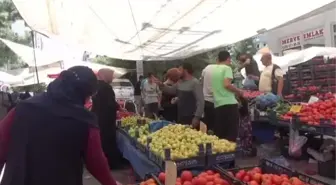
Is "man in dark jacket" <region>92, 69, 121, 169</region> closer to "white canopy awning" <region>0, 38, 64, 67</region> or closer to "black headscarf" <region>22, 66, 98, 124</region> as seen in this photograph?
"black headscarf" <region>22, 66, 98, 124</region>

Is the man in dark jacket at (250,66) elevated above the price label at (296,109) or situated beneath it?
elevated above

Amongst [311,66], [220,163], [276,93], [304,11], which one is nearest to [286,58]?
[311,66]

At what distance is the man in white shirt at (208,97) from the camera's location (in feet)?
21.9

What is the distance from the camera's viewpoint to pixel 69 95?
8.61ft

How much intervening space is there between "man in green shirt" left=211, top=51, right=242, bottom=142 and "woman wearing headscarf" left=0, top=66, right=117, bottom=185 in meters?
3.90

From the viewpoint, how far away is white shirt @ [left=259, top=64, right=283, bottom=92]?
7590 millimetres

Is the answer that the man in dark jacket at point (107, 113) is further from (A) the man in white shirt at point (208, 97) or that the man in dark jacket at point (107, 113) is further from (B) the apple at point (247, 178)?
(B) the apple at point (247, 178)

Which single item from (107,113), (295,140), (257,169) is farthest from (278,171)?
(107,113)

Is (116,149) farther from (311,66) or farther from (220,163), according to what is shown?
(311,66)

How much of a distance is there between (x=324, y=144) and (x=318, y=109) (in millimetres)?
713

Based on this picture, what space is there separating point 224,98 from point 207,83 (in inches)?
18.7

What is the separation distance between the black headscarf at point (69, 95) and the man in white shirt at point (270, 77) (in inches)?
215

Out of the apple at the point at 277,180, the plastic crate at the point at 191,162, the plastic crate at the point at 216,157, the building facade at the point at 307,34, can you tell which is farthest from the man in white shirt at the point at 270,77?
the building facade at the point at 307,34

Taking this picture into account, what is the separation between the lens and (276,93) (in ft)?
27.2
